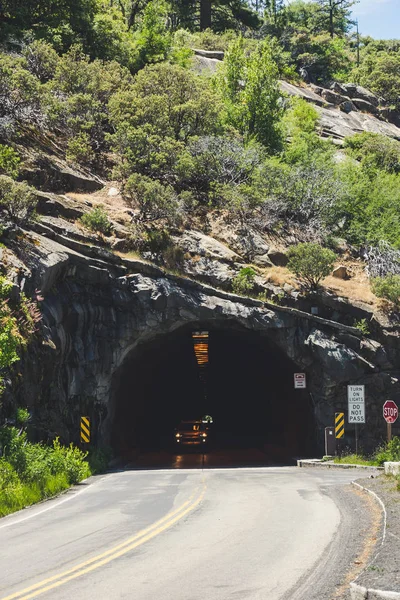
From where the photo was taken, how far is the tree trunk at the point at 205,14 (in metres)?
85.5

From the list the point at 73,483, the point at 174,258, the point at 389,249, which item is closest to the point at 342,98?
the point at 389,249

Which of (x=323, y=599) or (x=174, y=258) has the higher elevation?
(x=174, y=258)

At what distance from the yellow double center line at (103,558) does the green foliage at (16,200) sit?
17.5 meters

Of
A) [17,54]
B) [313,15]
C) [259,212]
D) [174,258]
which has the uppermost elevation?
[313,15]

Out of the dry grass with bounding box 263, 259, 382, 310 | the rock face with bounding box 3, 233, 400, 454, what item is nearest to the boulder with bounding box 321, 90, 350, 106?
the dry grass with bounding box 263, 259, 382, 310

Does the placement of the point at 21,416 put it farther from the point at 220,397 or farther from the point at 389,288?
the point at 220,397

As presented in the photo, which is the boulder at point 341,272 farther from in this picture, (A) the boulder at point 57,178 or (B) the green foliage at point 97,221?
(A) the boulder at point 57,178

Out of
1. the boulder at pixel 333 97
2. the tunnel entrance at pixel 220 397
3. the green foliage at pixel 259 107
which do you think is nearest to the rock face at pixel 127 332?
the tunnel entrance at pixel 220 397

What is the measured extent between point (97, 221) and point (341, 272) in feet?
47.0

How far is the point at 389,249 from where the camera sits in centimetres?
4266

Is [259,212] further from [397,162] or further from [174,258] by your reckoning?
[397,162]

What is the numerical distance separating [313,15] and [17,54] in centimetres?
6879

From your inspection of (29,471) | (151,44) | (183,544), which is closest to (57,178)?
(29,471)

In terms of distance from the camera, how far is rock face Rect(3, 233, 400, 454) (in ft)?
92.6
